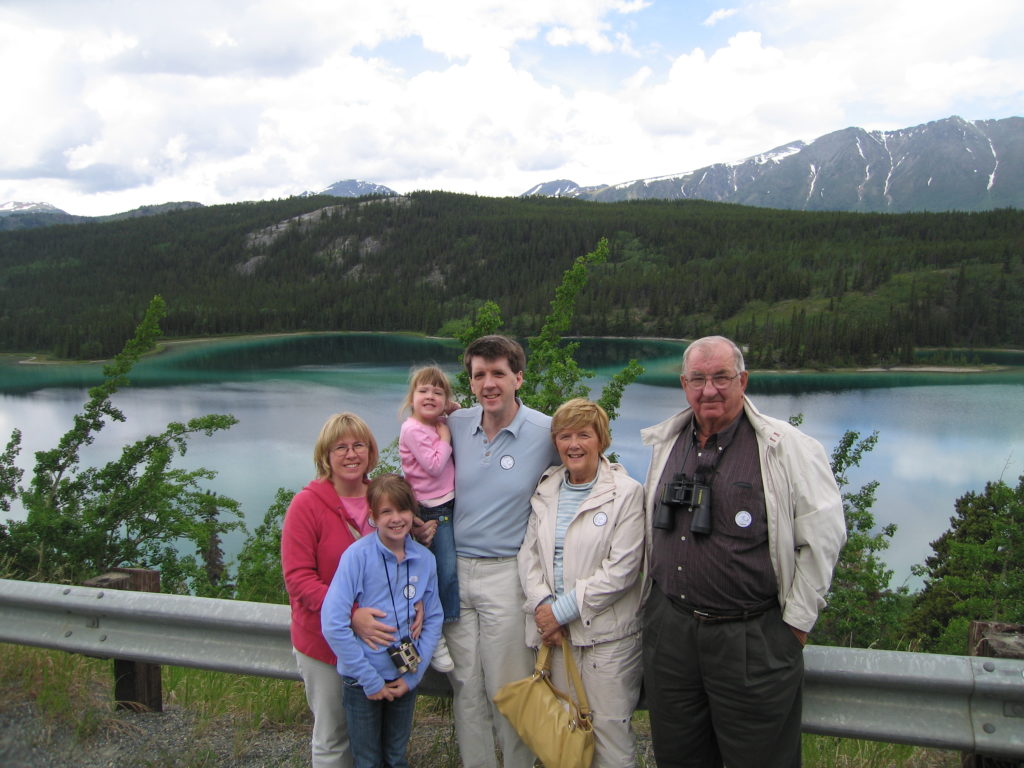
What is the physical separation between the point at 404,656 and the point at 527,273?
11654 cm

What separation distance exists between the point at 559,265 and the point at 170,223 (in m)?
82.7

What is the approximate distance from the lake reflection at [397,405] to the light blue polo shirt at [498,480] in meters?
10.6

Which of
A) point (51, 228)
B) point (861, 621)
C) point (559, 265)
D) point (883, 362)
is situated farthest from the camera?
point (51, 228)

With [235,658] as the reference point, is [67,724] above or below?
below

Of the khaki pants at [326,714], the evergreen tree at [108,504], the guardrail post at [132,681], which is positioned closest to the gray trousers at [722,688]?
the khaki pants at [326,714]

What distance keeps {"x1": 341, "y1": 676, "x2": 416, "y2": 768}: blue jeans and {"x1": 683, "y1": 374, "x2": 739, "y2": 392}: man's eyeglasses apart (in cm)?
148

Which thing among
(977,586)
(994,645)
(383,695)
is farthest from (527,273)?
(994,645)

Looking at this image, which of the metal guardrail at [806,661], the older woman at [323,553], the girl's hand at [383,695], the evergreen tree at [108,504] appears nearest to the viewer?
the metal guardrail at [806,661]

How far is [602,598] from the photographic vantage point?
8.31 ft

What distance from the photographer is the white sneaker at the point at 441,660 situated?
265 centimetres

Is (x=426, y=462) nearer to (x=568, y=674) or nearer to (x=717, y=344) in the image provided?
(x=568, y=674)

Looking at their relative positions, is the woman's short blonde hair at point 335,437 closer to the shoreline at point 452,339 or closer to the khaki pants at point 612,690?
the khaki pants at point 612,690

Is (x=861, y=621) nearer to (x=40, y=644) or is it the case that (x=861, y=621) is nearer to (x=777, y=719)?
(x=777, y=719)

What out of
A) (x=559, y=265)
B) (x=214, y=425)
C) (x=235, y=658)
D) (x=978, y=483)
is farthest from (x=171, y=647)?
(x=559, y=265)
